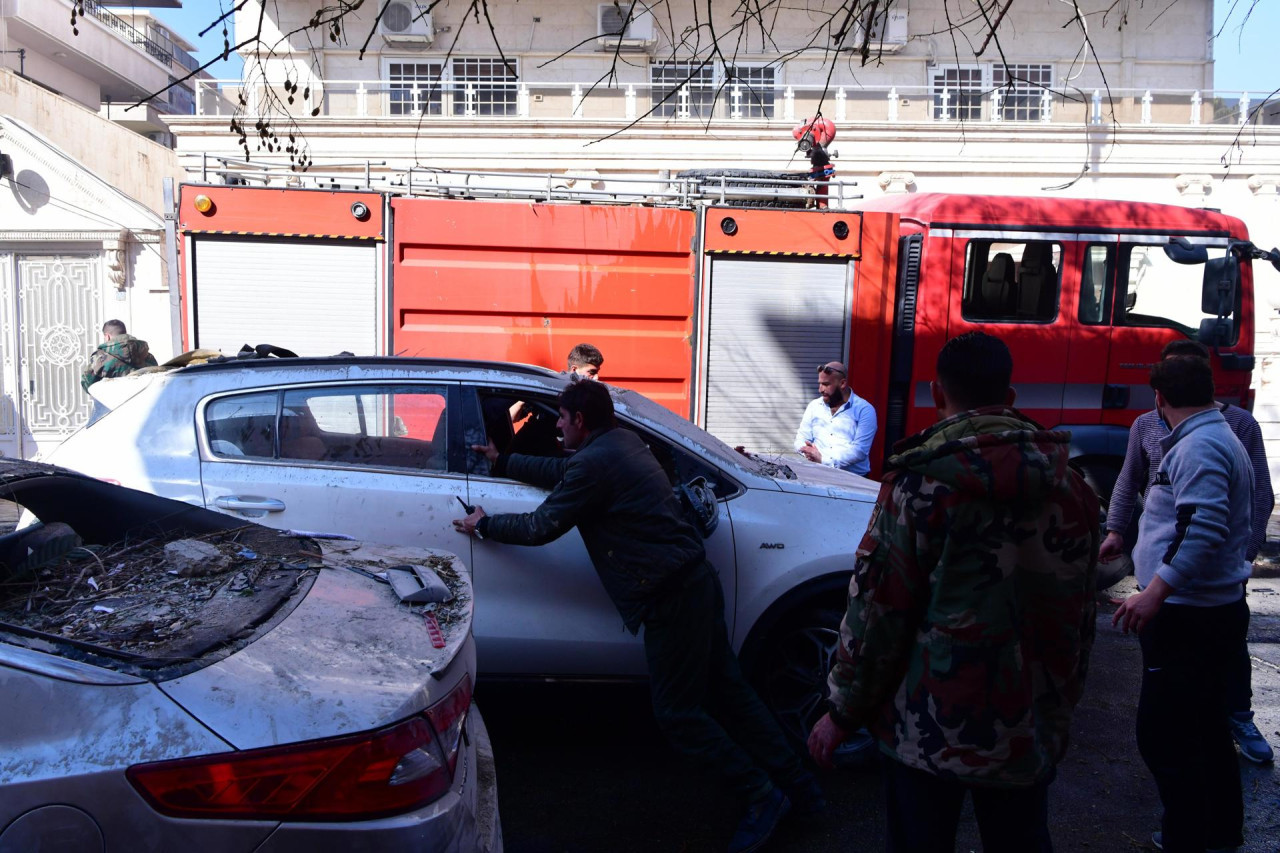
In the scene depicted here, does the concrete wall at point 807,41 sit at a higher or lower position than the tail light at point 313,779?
higher

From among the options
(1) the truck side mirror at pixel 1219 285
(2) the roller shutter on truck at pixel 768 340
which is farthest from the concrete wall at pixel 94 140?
(1) the truck side mirror at pixel 1219 285

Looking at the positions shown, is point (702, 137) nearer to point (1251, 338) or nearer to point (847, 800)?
point (1251, 338)

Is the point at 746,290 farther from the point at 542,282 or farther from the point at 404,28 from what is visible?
the point at 404,28

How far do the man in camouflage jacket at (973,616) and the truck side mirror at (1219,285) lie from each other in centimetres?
558

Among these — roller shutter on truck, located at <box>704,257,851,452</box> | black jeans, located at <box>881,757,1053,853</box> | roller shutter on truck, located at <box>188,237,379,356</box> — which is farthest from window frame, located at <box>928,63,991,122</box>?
black jeans, located at <box>881,757,1053,853</box>

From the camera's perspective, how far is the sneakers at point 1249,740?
4328 mm

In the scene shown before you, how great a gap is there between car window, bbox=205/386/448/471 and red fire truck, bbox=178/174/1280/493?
2.73 meters

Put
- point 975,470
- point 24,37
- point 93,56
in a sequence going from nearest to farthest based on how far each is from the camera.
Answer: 1. point 975,470
2. point 24,37
3. point 93,56

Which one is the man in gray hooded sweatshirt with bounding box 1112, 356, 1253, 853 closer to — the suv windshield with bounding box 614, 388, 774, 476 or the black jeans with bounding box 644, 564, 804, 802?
the black jeans with bounding box 644, 564, 804, 802

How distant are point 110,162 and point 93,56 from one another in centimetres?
1750

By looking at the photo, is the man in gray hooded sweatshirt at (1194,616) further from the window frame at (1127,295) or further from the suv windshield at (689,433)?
the window frame at (1127,295)

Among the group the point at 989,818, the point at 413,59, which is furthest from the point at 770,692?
the point at 413,59

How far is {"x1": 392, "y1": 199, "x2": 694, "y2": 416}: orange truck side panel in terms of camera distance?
23.0 ft

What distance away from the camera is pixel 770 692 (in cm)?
428
